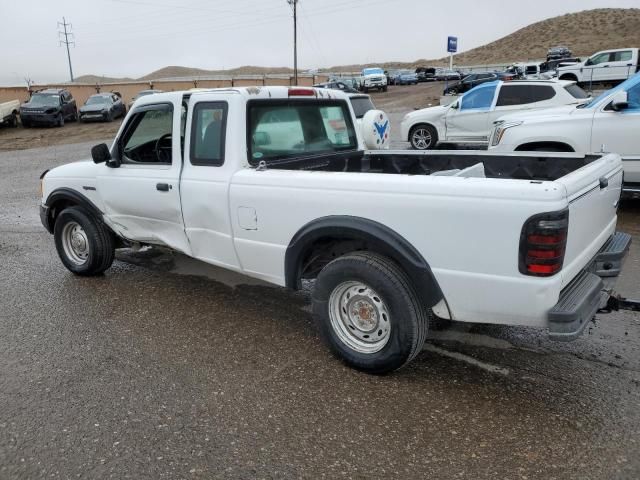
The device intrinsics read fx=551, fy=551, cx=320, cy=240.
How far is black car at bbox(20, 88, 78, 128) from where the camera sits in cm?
2752

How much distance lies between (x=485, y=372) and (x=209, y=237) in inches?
90.1

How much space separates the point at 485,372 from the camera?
3.65m

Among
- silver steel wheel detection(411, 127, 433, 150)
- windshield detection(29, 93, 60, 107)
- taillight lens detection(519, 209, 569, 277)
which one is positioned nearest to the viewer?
taillight lens detection(519, 209, 569, 277)

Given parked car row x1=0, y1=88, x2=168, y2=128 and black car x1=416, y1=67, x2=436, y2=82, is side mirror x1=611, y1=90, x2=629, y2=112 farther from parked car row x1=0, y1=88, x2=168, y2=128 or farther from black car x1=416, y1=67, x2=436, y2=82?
black car x1=416, y1=67, x2=436, y2=82

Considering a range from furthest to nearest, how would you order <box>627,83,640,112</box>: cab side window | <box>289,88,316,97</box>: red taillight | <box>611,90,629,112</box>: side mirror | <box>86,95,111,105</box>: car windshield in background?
1. <box>86,95,111,105</box>: car windshield in background
2. <box>627,83,640,112</box>: cab side window
3. <box>611,90,629,112</box>: side mirror
4. <box>289,88,316,97</box>: red taillight

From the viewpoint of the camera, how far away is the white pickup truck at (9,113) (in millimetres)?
27648

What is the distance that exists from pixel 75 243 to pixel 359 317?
3.58m

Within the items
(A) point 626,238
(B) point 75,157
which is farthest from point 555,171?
(B) point 75,157

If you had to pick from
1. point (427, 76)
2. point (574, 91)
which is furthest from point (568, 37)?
point (574, 91)

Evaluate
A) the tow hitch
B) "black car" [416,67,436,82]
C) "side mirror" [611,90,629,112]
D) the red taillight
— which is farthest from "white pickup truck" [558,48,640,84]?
"black car" [416,67,436,82]

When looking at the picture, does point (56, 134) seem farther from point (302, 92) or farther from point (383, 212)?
point (383, 212)

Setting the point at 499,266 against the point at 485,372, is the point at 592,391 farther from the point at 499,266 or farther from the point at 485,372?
the point at 499,266

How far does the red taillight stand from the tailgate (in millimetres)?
2359

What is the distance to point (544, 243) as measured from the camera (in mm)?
2783
